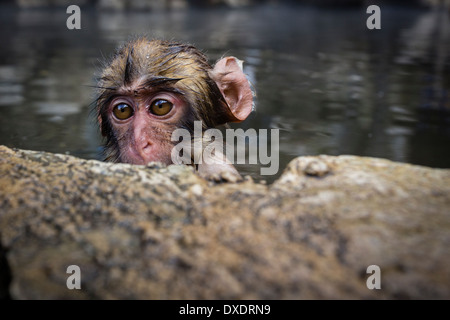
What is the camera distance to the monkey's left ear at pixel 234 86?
10.3ft

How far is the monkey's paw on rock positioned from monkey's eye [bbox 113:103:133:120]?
0.94 m

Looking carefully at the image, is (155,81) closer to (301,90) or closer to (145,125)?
(145,125)

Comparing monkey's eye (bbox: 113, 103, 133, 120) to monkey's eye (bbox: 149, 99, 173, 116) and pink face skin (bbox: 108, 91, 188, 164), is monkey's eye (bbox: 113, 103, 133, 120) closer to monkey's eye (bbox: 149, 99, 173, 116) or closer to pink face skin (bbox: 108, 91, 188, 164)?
pink face skin (bbox: 108, 91, 188, 164)

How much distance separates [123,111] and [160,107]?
0.24m

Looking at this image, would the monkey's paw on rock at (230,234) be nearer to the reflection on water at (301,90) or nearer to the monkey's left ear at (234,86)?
the monkey's left ear at (234,86)

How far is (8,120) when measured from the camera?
496 centimetres

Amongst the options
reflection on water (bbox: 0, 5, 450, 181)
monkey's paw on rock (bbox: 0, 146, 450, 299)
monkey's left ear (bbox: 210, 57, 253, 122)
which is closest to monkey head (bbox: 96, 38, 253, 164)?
monkey's left ear (bbox: 210, 57, 253, 122)

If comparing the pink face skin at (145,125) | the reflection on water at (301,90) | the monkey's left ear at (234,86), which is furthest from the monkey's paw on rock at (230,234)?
the reflection on water at (301,90)

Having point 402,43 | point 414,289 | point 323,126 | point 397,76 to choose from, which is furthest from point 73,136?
point 402,43

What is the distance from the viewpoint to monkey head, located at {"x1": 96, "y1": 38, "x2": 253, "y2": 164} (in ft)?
9.43

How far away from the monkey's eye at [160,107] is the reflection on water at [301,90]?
2.62 feet

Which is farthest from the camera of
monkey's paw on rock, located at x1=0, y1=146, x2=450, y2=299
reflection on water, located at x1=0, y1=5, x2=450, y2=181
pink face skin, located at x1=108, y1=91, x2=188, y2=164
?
reflection on water, located at x1=0, y1=5, x2=450, y2=181

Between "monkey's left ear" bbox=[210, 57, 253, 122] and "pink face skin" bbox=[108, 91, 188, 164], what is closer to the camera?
"pink face skin" bbox=[108, 91, 188, 164]

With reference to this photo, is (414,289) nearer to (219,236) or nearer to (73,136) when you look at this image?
(219,236)
